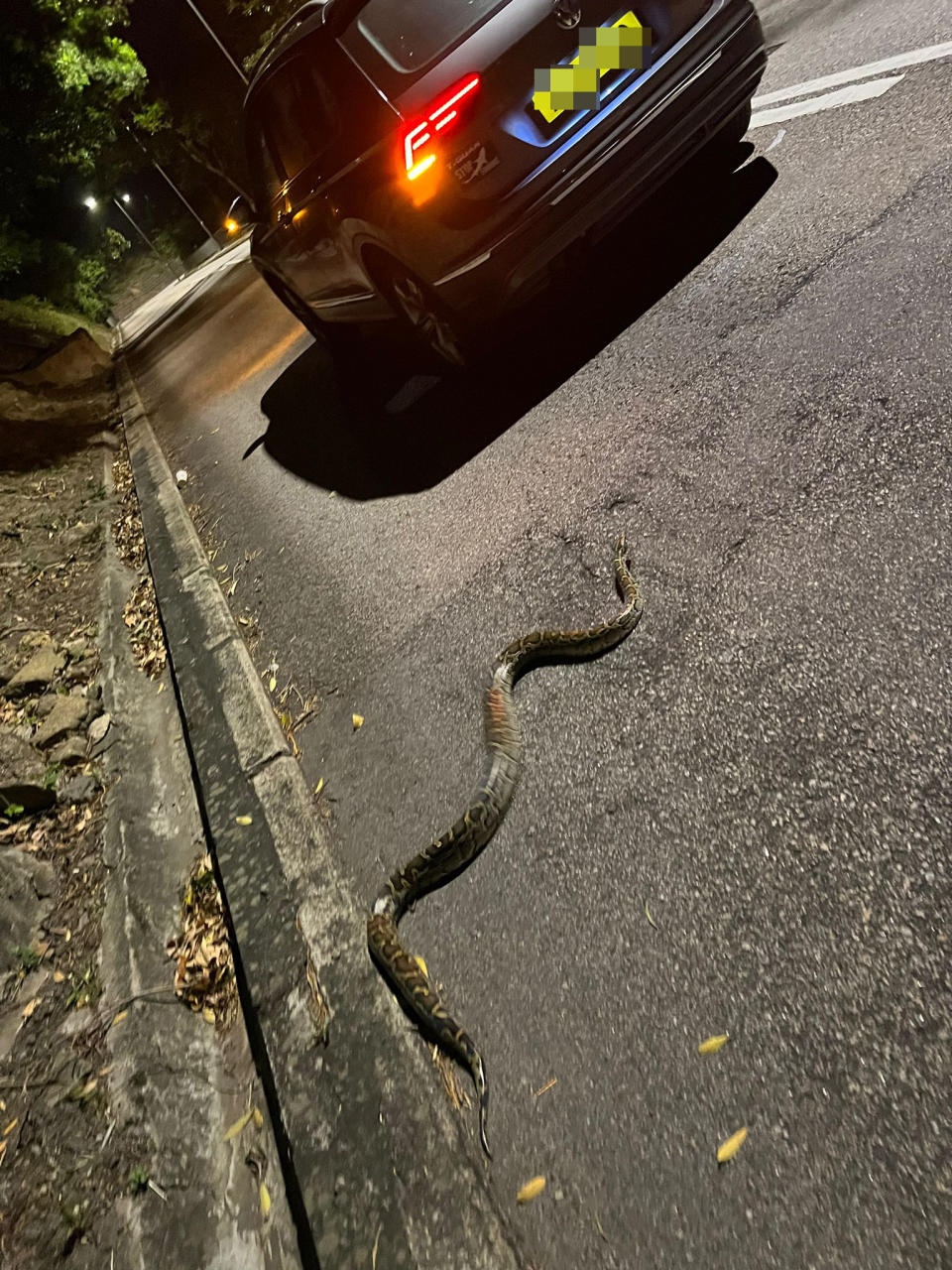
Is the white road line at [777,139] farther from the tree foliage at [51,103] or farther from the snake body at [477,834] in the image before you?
the tree foliage at [51,103]

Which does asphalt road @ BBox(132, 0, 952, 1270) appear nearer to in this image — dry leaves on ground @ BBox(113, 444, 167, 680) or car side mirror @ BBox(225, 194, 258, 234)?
dry leaves on ground @ BBox(113, 444, 167, 680)

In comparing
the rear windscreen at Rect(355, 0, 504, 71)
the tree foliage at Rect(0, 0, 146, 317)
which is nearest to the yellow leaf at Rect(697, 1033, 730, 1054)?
the rear windscreen at Rect(355, 0, 504, 71)

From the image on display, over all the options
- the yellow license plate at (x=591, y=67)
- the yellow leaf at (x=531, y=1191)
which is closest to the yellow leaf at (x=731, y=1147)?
the yellow leaf at (x=531, y=1191)

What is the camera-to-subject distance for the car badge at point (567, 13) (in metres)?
3.97

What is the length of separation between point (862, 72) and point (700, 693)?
221 inches

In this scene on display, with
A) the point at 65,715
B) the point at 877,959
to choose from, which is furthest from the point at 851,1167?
the point at 65,715

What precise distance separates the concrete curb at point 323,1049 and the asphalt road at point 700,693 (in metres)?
0.15

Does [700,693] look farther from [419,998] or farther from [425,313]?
[425,313]

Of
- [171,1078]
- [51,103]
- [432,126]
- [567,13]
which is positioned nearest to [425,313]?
[432,126]

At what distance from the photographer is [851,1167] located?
5.64 feet

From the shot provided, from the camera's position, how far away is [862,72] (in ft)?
18.6

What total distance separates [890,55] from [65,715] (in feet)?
23.8

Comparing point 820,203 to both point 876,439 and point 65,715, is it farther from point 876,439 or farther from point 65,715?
point 65,715

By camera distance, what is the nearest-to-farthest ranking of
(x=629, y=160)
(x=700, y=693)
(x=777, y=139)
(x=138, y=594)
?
(x=700, y=693) < (x=629, y=160) < (x=777, y=139) < (x=138, y=594)
